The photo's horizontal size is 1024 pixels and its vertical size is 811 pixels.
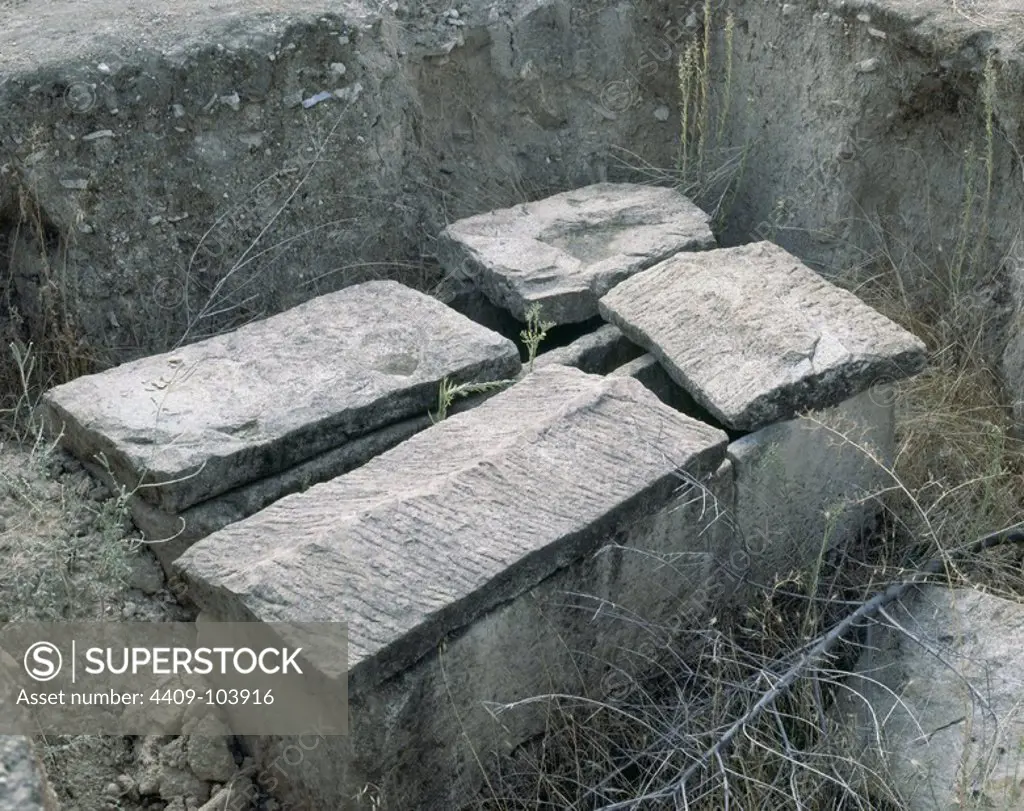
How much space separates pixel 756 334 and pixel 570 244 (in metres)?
0.94

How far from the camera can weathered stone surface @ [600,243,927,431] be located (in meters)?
3.69

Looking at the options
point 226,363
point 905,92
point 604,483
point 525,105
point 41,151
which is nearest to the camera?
point 604,483

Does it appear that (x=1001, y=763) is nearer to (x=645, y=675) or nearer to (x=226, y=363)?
(x=645, y=675)

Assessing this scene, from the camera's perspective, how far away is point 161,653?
343cm

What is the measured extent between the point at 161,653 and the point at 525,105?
2619 mm

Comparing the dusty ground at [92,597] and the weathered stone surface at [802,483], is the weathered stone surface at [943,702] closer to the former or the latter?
the weathered stone surface at [802,483]

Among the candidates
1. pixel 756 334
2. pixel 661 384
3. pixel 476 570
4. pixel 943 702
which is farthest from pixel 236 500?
pixel 943 702

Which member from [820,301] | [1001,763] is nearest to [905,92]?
[820,301]

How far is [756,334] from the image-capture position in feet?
12.7

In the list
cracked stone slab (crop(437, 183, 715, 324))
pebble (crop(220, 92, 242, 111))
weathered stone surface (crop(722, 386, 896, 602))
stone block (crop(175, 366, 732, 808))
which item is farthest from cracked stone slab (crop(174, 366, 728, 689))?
pebble (crop(220, 92, 242, 111))

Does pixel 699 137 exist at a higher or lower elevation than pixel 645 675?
higher

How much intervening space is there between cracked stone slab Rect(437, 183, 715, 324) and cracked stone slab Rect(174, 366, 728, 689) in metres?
0.65

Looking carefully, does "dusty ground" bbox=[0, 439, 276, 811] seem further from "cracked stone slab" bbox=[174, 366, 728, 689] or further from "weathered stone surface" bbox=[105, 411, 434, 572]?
"cracked stone slab" bbox=[174, 366, 728, 689]

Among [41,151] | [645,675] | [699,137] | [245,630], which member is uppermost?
[41,151]
